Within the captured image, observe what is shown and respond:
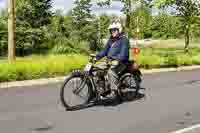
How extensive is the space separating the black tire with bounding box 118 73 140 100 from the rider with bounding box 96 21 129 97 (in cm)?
48

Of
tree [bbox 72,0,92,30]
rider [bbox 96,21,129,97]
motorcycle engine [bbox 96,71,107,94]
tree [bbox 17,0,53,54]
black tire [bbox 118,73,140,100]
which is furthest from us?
tree [bbox 72,0,92,30]

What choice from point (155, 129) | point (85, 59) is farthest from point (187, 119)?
point (85, 59)

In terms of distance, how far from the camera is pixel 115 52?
11234mm

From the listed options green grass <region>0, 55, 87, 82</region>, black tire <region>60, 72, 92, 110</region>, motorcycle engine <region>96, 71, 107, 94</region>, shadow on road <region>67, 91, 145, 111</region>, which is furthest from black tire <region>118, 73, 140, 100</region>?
green grass <region>0, 55, 87, 82</region>

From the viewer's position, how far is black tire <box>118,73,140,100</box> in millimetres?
11836

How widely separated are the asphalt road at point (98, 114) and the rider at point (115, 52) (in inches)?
26.2

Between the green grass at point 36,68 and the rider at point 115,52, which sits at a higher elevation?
the rider at point 115,52

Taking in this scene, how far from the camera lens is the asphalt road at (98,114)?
8.83 metres

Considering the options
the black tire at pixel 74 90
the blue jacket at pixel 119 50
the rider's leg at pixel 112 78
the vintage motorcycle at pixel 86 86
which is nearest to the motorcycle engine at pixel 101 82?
the vintage motorcycle at pixel 86 86

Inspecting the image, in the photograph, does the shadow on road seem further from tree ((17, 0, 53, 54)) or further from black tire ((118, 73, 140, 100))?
tree ((17, 0, 53, 54))

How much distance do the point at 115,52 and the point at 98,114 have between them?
63.7 inches

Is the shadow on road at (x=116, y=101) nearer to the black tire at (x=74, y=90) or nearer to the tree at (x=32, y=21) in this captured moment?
the black tire at (x=74, y=90)

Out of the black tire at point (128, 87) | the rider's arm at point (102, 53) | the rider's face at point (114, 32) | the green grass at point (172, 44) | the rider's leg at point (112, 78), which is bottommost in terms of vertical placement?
the green grass at point (172, 44)

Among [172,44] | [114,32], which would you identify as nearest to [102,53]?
[114,32]
